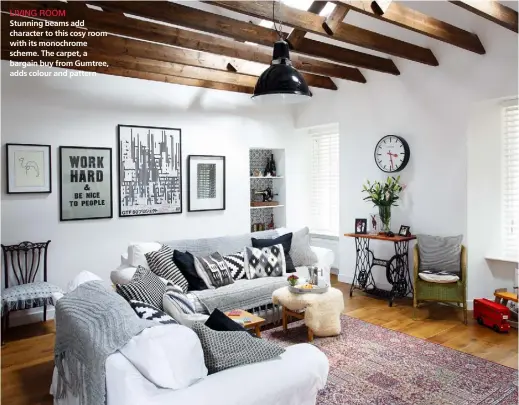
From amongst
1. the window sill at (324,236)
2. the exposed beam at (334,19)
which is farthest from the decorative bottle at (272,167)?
the exposed beam at (334,19)

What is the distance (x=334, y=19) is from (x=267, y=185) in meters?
3.71

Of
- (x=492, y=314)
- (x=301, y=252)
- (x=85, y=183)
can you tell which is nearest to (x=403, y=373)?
(x=492, y=314)

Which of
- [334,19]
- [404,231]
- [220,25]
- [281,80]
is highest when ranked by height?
[334,19]

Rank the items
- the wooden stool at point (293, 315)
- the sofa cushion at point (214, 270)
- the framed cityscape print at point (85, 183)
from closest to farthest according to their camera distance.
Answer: the wooden stool at point (293, 315) → the sofa cushion at point (214, 270) → the framed cityscape print at point (85, 183)

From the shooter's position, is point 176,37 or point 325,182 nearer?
point 176,37

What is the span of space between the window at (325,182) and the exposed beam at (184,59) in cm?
108

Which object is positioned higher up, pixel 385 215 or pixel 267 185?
pixel 267 185

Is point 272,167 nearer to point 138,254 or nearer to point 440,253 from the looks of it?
point 440,253

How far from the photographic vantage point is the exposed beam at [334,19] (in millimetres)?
3665

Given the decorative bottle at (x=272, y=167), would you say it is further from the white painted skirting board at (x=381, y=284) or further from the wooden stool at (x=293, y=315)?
the wooden stool at (x=293, y=315)

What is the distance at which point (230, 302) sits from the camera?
13.4 feet

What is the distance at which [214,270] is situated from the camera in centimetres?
430

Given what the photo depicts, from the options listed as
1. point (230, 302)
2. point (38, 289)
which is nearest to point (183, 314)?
point (230, 302)

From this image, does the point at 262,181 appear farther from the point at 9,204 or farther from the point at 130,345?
the point at 130,345
